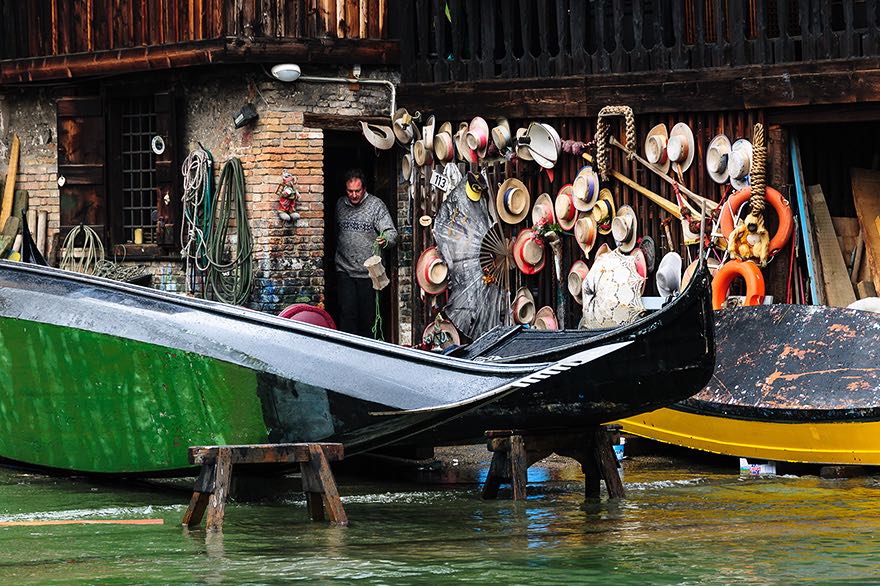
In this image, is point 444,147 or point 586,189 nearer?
point 586,189

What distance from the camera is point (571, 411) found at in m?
10.2

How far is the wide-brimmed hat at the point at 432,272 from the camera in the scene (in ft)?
56.1

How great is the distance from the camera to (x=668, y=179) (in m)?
15.0

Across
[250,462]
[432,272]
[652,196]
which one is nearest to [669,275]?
[652,196]

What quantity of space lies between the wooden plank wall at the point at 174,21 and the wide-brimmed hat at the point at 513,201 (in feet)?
8.15

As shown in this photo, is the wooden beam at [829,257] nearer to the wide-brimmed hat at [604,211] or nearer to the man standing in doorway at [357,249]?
the wide-brimmed hat at [604,211]

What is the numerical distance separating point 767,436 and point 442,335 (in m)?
5.79

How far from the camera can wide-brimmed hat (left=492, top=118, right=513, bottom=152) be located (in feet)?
53.7

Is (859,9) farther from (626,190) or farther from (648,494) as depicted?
(648,494)

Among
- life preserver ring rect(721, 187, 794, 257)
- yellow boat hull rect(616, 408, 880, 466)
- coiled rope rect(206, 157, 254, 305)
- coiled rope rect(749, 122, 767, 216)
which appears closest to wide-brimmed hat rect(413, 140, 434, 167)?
coiled rope rect(206, 157, 254, 305)

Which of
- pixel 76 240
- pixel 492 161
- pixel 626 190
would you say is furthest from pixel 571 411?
pixel 76 240

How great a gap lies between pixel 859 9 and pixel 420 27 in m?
4.81

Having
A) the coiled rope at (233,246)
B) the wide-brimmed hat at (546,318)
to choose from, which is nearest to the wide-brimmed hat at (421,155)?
the coiled rope at (233,246)

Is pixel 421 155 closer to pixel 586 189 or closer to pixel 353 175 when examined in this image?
pixel 353 175
